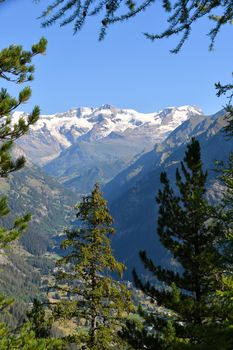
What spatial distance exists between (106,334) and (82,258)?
173 inches

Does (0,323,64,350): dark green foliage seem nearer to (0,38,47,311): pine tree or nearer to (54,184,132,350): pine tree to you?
(0,38,47,311): pine tree

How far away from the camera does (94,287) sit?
80.6ft

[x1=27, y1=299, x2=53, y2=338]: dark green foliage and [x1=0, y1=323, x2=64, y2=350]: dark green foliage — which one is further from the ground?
[x1=27, y1=299, x2=53, y2=338]: dark green foliage

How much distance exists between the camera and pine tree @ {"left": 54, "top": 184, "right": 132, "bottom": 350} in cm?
2344

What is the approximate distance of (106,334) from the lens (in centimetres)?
2317

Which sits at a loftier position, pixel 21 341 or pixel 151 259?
pixel 151 259

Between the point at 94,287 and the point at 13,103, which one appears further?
the point at 94,287

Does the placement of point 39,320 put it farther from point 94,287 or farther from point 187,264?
point 187,264

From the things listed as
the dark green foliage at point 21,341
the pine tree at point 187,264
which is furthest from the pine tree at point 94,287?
the dark green foliage at point 21,341

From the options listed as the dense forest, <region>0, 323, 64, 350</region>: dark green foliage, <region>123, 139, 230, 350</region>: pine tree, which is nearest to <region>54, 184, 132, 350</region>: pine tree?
the dense forest

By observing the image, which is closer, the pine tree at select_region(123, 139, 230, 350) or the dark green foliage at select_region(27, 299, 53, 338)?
the pine tree at select_region(123, 139, 230, 350)

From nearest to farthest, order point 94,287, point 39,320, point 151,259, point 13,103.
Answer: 1. point 13,103
2. point 151,259
3. point 94,287
4. point 39,320

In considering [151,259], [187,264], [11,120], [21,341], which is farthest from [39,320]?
[11,120]

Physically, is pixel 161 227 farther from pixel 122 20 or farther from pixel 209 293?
pixel 122 20
